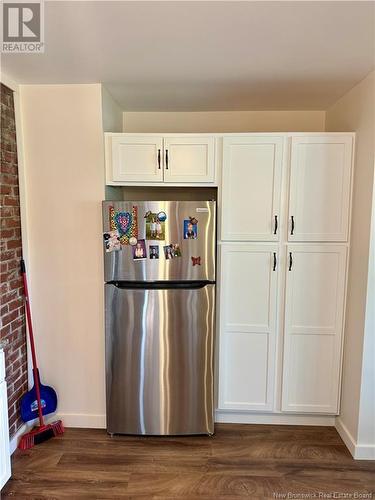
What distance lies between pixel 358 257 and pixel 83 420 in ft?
7.48

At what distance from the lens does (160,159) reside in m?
2.33

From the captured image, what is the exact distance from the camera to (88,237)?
2391 mm

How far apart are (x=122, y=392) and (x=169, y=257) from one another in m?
1.01

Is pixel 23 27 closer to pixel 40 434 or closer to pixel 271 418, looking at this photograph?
pixel 40 434

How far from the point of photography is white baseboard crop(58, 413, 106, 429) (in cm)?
250

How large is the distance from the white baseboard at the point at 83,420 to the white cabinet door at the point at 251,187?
163 centimetres

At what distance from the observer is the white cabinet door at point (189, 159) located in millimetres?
2324

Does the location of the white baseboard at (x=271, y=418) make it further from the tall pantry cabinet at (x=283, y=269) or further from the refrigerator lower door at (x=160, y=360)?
the refrigerator lower door at (x=160, y=360)

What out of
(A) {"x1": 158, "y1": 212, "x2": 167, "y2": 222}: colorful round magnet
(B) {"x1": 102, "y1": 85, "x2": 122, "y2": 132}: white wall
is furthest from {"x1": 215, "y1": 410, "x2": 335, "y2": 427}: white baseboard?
(B) {"x1": 102, "y1": 85, "x2": 122, "y2": 132}: white wall

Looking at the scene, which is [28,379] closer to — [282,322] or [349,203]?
[282,322]

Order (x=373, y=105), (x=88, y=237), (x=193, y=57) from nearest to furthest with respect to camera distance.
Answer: (x=193, y=57) < (x=373, y=105) < (x=88, y=237)

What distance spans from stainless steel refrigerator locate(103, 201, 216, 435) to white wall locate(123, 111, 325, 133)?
40.5 inches

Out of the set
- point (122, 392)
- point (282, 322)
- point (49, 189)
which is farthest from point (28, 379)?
point (282, 322)

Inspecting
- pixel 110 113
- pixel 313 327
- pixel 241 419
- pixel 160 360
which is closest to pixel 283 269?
pixel 313 327
